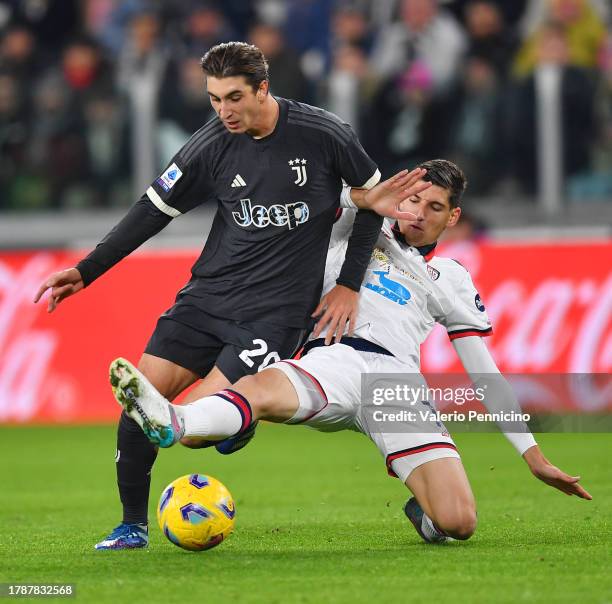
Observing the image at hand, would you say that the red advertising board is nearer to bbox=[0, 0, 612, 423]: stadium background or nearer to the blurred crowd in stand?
bbox=[0, 0, 612, 423]: stadium background

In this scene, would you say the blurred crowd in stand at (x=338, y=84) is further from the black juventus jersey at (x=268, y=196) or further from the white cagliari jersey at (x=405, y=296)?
the black juventus jersey at (x=268, y=196)

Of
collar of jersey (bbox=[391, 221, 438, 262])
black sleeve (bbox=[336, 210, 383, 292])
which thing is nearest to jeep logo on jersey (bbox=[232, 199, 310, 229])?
black sleeve (bbox=[336, 210, 383, 292])

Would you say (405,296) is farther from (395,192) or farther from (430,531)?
(430,531)

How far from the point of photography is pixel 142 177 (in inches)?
525

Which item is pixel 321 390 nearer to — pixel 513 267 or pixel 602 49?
pixel 513 267

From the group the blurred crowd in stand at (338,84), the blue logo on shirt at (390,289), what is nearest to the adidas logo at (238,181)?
the blue logo on shirt at (390,289)

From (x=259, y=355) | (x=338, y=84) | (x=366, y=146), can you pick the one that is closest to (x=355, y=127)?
(x=366, y=146)

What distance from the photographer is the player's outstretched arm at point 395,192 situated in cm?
592

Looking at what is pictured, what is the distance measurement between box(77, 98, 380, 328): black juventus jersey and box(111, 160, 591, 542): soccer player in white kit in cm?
19

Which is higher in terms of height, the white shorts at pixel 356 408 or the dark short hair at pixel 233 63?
the dark short hair at pixel 233 63

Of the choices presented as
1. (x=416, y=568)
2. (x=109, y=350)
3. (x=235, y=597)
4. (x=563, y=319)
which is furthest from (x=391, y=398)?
(x=109, y=350)

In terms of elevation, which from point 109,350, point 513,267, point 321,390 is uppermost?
point 321,390

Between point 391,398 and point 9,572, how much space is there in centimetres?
191

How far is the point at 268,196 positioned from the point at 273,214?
0.29ft
